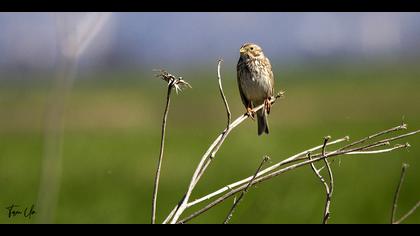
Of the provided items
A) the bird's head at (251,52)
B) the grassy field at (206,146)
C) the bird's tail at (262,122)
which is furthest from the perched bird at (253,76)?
the grassy field at (206,146)

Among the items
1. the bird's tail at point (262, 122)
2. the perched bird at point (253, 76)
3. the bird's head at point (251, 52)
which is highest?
the bird's head at point (251, 52)

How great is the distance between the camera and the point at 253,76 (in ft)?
18.7

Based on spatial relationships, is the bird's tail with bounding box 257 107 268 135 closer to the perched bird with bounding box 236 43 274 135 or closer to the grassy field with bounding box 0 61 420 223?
the perched bird with bounding box 236 43 274 135

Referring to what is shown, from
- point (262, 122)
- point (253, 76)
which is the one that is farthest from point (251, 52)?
point (262, 122)

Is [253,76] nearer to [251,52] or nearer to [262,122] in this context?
[251,52]

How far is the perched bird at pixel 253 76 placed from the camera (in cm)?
570

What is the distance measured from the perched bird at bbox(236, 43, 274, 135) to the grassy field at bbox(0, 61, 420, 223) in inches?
33.4

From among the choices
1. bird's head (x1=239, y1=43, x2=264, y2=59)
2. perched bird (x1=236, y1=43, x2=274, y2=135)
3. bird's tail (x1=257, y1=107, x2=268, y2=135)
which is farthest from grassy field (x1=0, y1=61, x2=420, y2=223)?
bird's head (x1=239, y1=43, x2=264, y2=59)

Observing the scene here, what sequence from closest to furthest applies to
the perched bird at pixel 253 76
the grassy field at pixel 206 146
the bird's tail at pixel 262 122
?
the perched bird at pixel 253 76, the bird's tail at pixel 262 122, the grassy field at pixel 206 146

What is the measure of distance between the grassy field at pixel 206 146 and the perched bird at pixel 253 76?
85cm

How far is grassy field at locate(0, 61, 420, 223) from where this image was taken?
1084 centimetres

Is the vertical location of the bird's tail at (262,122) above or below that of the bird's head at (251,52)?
below

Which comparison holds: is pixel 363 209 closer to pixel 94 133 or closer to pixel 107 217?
pixel 107 217

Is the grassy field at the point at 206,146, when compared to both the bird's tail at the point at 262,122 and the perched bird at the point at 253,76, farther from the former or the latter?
the perched bird at the point at 253,76
